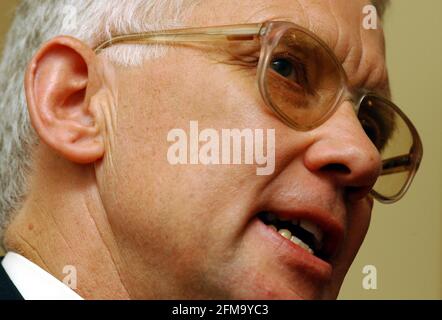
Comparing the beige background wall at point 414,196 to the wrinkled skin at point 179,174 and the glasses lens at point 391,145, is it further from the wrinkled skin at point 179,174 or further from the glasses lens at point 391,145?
the wrinkled skin at point 179,174

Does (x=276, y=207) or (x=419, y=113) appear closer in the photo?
(x=276, y=207)

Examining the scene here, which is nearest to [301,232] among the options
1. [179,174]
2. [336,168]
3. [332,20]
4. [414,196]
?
[336,168]

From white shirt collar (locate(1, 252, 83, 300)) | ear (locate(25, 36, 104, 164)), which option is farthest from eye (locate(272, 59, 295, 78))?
white shirt collar (locate(1, 252, 83, 300))

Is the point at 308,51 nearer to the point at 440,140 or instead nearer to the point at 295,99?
the point at 295,99

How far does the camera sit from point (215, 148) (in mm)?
1010

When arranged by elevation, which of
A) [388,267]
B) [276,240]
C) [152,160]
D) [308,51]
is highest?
[308,51]

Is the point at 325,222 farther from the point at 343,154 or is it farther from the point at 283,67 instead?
the point at 283,67

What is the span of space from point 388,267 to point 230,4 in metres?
0.94

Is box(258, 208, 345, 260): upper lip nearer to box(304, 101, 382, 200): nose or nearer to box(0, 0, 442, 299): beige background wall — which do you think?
box(304, 101, 382, 200): nose

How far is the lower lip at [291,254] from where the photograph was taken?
Answer: 100 centimetres

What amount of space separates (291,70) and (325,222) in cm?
24

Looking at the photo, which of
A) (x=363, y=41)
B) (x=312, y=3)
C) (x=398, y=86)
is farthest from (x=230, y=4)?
(x=398, y=86)

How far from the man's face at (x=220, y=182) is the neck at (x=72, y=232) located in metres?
0.03

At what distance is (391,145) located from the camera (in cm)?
134
